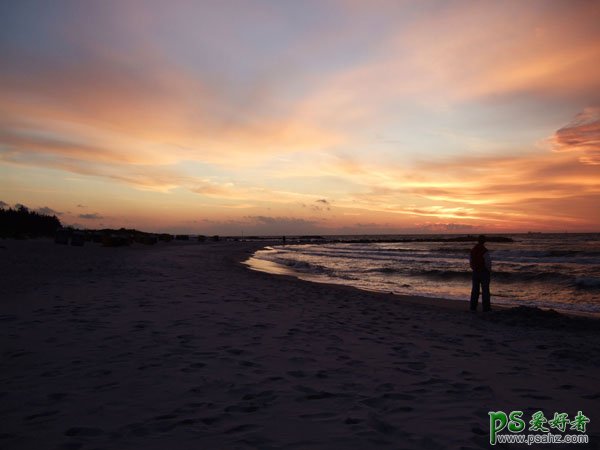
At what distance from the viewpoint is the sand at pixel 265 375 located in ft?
11.8

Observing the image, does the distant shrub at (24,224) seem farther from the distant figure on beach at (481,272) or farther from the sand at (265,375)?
the distant figure on beach at (481,272)

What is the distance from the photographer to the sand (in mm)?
3600

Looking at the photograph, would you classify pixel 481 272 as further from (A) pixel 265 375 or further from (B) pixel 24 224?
(B) pixel 24 224

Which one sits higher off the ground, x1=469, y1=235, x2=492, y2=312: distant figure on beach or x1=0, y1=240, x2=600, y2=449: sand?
x1=469, y1=235, x2=492, y2=312: distant figure on beach

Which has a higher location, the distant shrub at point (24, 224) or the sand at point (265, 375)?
the distant shrub at point (24, 224)

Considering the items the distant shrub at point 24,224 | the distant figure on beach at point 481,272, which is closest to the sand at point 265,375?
the distant figure on beach at point 481,272

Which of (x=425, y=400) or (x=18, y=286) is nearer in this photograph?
(x=425, y=400)

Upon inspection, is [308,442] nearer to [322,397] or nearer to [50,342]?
[322,397]

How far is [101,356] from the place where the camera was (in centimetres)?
555

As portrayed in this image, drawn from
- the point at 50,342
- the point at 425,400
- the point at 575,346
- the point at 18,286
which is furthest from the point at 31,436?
the point at 18,286

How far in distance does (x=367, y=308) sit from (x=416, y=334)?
3376mm

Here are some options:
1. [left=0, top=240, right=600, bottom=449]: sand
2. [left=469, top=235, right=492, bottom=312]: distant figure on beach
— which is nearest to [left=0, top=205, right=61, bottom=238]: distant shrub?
[left=0, top=240, right=600, bottom=449]: sand

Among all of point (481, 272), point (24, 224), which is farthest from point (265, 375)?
point (24, 224)

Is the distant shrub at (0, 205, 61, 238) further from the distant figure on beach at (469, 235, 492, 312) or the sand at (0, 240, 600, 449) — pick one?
the distant figure on beach at (469, 235, 492, 312)
